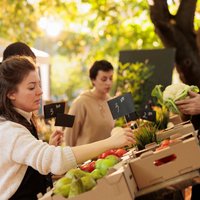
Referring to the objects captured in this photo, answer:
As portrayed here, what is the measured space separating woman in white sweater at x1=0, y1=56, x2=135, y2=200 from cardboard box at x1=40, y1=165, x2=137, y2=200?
255 millimetres

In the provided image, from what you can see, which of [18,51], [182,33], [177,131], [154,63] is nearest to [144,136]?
[177,131]

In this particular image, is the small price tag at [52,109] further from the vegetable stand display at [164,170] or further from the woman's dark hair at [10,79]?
the vegetable stand display at [164,170]

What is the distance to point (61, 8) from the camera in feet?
28.1

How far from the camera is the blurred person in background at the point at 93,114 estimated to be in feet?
15.2

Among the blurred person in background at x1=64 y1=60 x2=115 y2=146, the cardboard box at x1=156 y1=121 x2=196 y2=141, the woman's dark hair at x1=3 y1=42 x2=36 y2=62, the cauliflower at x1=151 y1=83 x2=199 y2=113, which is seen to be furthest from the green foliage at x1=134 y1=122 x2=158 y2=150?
the blurred person in background at x1=64 y1=60 x2=115 y2=146

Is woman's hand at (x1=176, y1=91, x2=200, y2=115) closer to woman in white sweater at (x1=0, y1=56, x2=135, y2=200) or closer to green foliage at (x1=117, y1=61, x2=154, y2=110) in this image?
woman in white sweater at (x1=0, y1=56, x2=135, y2=200)

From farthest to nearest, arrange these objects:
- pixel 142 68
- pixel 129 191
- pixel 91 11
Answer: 1. pixel 91 11
2. pixel 142 68
3. pixel 129 191

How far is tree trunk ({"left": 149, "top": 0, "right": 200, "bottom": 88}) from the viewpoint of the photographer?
5.11 metres

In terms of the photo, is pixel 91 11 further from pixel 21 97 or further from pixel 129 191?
pixel 129 191

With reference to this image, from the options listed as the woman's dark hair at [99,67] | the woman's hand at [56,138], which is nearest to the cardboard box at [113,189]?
the woman's hand at [56,138]

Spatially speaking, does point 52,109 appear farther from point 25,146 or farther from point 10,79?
point 25,146

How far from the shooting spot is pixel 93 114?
Answer: 4.68 metres

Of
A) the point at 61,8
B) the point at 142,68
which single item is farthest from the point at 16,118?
the point at 61,8

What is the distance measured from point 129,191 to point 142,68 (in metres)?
4.19
